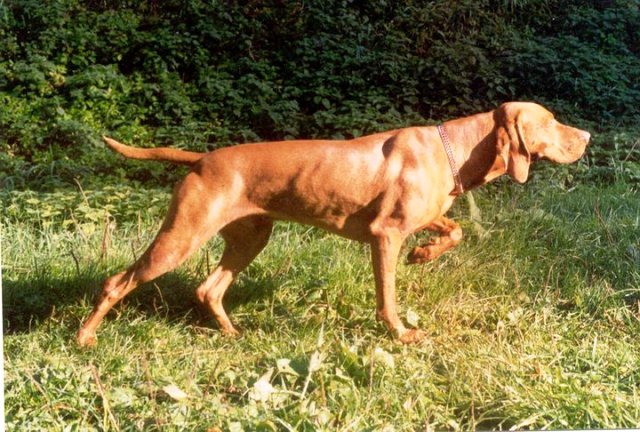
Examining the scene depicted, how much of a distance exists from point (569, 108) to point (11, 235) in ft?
9.08

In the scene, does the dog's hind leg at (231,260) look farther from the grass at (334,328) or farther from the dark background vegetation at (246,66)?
the dark background vegetation at (246,66)

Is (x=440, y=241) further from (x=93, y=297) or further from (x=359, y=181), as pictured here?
(x=93, y=297)

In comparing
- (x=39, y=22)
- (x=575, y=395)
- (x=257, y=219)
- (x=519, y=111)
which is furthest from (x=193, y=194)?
(x=575, y=395)

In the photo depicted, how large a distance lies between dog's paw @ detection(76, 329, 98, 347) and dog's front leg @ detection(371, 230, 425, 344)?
1.16 meters

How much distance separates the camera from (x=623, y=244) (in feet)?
15.4

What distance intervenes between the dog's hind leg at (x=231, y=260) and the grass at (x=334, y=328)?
0.09 m

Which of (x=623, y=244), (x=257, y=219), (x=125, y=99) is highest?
(x=125, y=99)

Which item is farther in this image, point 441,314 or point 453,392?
point 441,314

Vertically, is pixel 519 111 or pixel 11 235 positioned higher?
pixel 519 111

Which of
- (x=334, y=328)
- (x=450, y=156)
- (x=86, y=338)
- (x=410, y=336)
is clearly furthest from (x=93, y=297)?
(x=450, y=156)

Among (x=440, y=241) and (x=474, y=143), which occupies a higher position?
(x=474, y=143)

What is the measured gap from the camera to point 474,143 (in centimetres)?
394

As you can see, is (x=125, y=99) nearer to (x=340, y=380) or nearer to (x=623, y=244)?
(x=340, y=380)

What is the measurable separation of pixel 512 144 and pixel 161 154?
1430 millimetres
